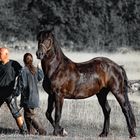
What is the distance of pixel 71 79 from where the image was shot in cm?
1287

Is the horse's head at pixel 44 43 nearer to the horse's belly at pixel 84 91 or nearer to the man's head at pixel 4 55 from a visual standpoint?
the man's head at pixel 4 55

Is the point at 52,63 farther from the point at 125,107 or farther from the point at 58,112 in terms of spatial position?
the point at 125,107

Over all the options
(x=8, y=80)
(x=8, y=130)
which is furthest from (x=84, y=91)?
(x=8, y=130)

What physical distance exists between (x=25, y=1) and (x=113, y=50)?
1074cm

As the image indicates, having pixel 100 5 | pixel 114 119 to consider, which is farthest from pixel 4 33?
pixel 114 119

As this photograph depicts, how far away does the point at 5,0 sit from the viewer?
44.3m

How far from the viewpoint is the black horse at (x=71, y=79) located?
41.5 ft

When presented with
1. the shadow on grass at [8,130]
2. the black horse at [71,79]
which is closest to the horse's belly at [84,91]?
the black horse at [71,79]

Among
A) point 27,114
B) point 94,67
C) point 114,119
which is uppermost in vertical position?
point 94,67

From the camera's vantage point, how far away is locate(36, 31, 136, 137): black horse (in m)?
12.6

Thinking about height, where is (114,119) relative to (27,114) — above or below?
below

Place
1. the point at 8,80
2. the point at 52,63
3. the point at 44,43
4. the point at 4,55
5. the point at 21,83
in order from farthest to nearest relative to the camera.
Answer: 1. the point at 8,80
2. the point at 4,55
3. the point at 21,83
4. the point at 52,63
5. the point at 44,43

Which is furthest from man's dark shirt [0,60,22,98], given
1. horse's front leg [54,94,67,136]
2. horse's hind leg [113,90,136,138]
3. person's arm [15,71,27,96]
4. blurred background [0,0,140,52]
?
blurred background [0,0,140,52]

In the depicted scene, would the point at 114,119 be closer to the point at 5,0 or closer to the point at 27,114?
the point at 27,114
